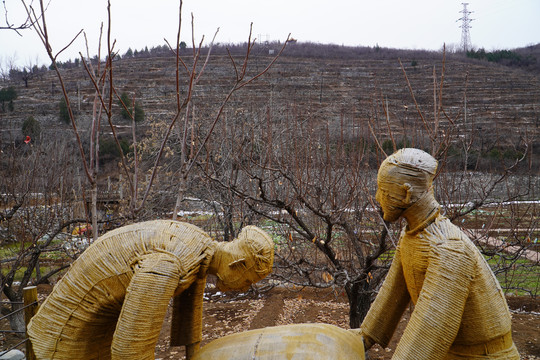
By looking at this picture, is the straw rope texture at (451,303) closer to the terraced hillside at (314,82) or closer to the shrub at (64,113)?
the terraced hillside at (314,82)

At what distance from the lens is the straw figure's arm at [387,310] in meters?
2.16

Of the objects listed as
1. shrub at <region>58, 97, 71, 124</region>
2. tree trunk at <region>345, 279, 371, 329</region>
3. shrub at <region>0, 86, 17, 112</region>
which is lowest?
tree trunk at <region>345, 279, 371, 329</region>

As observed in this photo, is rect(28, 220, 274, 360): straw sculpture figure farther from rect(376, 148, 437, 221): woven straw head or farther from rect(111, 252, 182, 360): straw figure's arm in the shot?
rect(376, 148, 437, 221): woven straw head

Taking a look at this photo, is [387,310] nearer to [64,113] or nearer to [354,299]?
[354,299]

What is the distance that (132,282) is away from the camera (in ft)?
5.70

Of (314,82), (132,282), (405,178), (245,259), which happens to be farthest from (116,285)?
(314,82)

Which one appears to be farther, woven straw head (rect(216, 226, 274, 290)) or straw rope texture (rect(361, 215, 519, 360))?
woven straw head (rect(216, 226, 274, 290))

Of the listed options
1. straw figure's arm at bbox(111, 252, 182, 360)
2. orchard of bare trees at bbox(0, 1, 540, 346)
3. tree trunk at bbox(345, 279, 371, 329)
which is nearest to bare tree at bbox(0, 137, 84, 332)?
orchard of bare trees at bbox(0, 1, 540, 346)

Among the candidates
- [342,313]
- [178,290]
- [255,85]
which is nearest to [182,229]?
[178,290]

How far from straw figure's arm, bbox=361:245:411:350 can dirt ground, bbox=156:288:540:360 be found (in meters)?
4.48

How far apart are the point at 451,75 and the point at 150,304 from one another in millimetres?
34128

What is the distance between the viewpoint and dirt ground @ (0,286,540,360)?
Answer: 6.55 m

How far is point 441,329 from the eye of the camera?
1.68 metres

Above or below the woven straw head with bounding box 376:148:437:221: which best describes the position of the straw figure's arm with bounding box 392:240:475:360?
below
